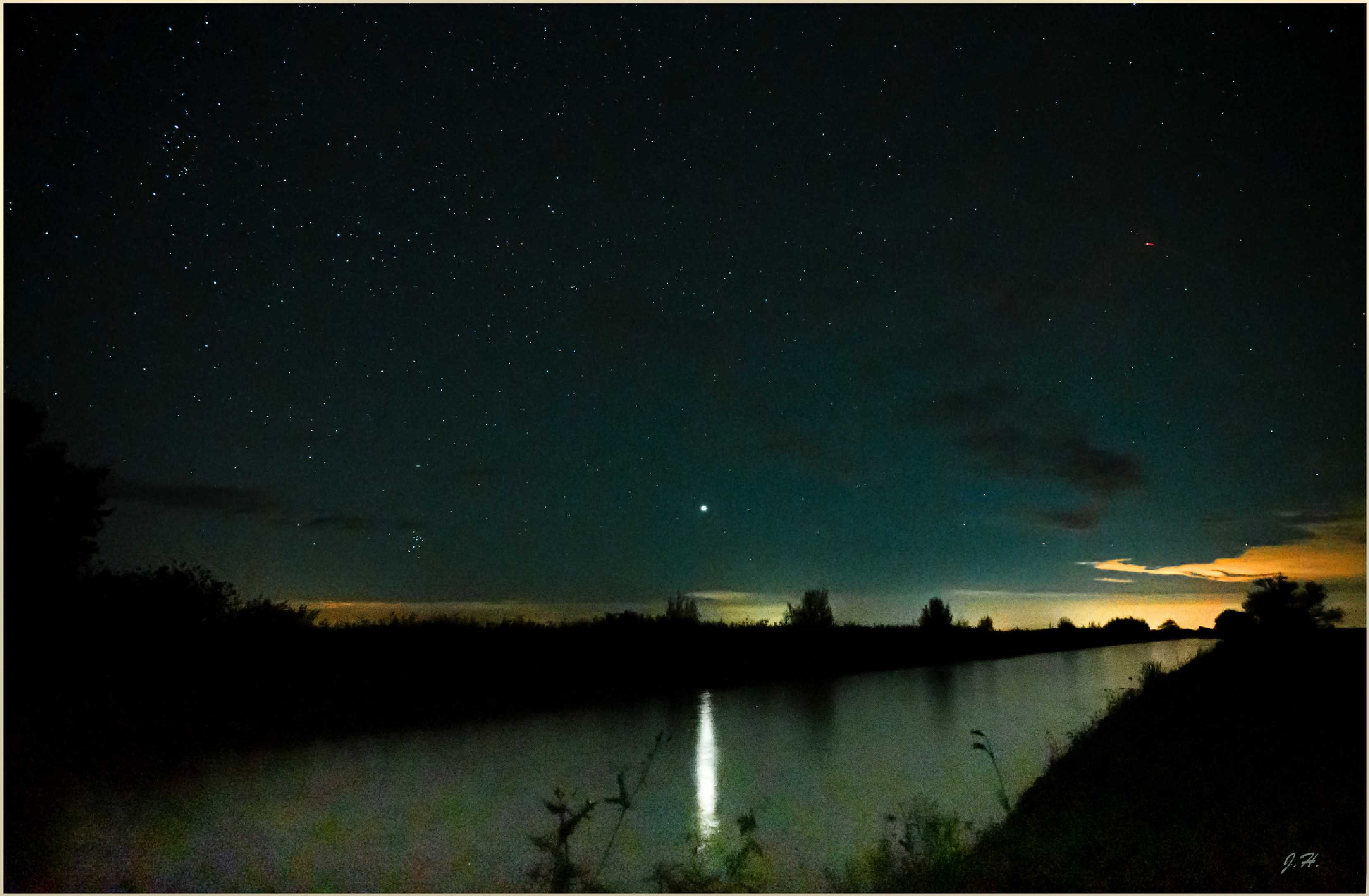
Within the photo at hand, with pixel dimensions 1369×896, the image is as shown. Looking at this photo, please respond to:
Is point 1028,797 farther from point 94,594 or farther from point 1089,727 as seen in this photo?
point 94,594

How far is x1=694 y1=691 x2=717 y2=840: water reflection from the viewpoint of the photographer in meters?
9.27

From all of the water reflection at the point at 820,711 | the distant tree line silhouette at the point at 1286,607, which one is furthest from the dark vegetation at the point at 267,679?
the distant tree line silhouette at the point at 1286,607

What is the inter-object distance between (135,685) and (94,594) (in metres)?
7.87

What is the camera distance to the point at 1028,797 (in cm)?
980

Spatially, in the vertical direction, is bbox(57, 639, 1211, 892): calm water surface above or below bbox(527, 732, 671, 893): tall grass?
below

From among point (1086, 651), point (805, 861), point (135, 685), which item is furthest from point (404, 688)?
point (1086, 651)

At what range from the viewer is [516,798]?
10.4 meters

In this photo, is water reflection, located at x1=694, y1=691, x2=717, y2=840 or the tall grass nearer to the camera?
the tall grass

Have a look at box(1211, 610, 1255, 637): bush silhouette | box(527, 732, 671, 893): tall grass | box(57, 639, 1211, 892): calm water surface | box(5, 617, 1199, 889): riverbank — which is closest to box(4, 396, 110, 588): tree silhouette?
box(5, 617, 1199, 889): riverbank

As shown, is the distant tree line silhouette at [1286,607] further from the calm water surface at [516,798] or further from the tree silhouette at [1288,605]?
the calm water surface at [516,798]

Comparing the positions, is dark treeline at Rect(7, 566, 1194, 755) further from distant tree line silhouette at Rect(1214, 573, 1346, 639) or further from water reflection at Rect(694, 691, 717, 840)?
distant tree line silhouette at Rect(1214, 573, 1346, 639)
